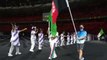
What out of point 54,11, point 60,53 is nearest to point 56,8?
point 54,11

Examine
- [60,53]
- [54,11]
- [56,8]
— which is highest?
[56,8]

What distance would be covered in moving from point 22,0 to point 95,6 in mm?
7562

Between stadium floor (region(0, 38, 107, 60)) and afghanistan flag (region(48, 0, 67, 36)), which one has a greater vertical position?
afghanistan flag (region(48, 0, 67, 36))

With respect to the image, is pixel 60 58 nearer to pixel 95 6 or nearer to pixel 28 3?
Result: pixel 95 6

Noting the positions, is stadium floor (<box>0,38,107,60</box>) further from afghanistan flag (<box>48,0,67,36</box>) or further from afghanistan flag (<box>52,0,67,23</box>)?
afghanistan flag (<box>52,0,67,23</box>)

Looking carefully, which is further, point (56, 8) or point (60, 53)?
point (60, 53)

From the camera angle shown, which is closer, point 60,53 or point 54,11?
point 54,11

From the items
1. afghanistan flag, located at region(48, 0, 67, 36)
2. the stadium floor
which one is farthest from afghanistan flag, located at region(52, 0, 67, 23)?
the stadium floor

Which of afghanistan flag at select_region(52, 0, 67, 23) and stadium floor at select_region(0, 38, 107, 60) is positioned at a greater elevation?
afghanistan flag at select_region(52, 0, 67, 23)

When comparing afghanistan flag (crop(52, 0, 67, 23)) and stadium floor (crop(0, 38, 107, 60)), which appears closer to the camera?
afghanistan flag (crop(52, 0, 67, 23))

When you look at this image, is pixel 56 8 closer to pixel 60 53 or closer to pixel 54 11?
pixel 54 11

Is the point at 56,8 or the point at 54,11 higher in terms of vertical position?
the point at 56,8

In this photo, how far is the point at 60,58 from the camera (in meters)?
17.2

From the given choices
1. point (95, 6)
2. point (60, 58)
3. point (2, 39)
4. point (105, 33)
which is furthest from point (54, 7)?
point (105, 33)
